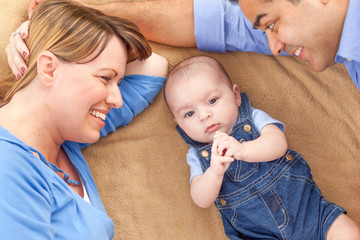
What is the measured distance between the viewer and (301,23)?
1.45 m

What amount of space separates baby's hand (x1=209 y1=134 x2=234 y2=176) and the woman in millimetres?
415

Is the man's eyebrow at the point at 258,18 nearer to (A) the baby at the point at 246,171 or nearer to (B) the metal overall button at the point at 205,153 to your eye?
(A) the baby at the point at 246,171

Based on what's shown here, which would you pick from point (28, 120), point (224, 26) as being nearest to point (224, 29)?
point (224, 26)

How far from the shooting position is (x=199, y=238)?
6.17 feet

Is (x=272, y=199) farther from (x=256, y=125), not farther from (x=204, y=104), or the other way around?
(x=204, y=104)

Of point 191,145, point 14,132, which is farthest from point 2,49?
point 191,145

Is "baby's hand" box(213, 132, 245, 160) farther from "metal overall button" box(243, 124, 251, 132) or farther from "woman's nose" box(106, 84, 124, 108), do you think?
"woman's nose" box(106, 84, 124, 108)

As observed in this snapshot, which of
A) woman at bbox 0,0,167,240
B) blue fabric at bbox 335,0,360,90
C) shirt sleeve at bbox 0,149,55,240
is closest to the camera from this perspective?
shirt sleeve at bbox 0,149,55,240

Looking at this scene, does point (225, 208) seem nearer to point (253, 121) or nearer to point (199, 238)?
point (199, 238)

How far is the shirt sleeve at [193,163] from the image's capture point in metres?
1.81

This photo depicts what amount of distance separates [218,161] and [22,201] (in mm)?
731

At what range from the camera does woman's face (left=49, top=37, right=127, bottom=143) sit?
58.2 inches

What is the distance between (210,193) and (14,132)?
0.80 m

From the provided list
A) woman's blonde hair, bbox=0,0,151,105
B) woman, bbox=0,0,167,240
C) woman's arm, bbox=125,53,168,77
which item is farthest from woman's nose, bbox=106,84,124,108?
woman's arm, bbox=125,53,168,77
